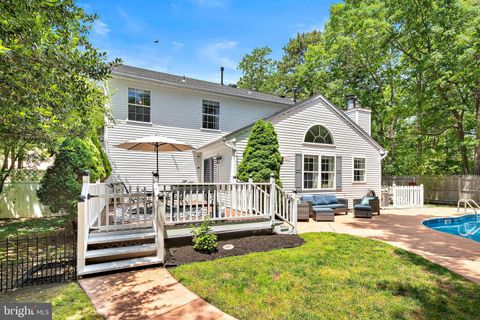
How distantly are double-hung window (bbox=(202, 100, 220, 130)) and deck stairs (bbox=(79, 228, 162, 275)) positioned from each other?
7.96 m

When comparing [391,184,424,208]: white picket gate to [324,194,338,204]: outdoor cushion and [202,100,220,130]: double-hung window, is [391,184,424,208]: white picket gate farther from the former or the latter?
[202,100,220,130]: double-hung window

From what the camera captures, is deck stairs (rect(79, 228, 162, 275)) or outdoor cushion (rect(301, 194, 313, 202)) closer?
deck stairs (rect(79, 228, 162, 275))

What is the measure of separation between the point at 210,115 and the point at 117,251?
352 inches

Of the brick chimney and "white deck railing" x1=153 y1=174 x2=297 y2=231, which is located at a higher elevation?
the brick chimney

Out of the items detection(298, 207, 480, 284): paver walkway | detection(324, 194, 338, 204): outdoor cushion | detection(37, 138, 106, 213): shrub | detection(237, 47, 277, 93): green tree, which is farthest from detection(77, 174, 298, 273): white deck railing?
detection(237, 47, 277, 93): green tree

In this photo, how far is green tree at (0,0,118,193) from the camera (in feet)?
9.87

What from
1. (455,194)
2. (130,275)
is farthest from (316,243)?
(455,194)

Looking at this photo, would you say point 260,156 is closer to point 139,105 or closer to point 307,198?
point 307,198

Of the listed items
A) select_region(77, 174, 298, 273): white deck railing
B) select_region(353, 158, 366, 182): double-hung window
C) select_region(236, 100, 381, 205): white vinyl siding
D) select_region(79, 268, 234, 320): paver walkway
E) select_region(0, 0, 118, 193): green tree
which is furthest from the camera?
select_region(353, 158, 366, 182): double-hung window

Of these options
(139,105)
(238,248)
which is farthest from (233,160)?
(139,105)

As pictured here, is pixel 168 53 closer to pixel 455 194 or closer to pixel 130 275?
pixel 130 275

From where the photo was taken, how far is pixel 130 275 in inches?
175

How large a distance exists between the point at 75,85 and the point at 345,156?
1143 centimetres

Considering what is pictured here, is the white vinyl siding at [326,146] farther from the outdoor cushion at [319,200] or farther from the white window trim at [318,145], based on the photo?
the outdoor cushion at [319,200]
